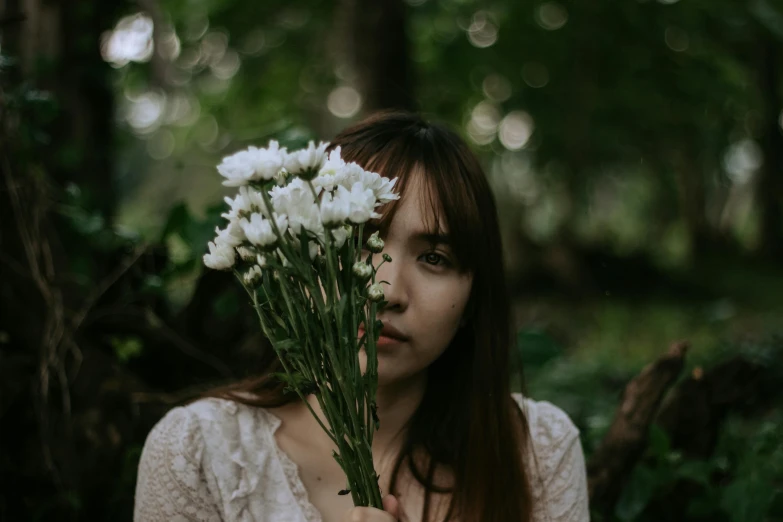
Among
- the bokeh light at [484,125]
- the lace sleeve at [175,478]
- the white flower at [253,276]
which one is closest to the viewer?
the white flower at [253,276]

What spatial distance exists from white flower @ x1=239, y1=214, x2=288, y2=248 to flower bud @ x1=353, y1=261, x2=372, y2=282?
0.38ft

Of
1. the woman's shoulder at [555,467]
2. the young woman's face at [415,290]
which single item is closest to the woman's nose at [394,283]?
the young woman's face at [415,290]

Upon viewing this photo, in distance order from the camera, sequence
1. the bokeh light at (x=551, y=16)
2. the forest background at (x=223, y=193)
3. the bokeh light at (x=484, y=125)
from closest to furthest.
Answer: the forest background at (x=223, y=193) → the bokeh light at (x=551, y=16) → the bokeh light at (x=484, y=125)

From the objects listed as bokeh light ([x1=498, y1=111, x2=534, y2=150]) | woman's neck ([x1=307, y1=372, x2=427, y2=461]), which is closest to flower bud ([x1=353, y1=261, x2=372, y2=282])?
woman's neck ([x1=307, y1=372, x2=427, y2=461])

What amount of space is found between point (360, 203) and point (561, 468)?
1009 millimetres

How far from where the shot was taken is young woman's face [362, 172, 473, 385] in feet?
4.34

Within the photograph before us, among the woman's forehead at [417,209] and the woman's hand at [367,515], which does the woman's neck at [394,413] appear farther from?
the woman's hand at [367,515]

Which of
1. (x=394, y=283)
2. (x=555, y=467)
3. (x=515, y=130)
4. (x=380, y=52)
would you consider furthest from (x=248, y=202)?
(x=515, y=130)

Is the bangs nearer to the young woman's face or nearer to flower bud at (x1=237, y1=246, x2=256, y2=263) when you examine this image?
the young woman's face

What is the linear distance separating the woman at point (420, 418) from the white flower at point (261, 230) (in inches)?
17.8

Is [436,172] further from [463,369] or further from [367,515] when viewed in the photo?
[367,515]

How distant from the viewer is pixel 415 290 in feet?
4.44

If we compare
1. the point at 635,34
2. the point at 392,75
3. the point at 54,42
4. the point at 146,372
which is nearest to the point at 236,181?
the point at 146,372

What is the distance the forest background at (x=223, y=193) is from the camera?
6.34ft
